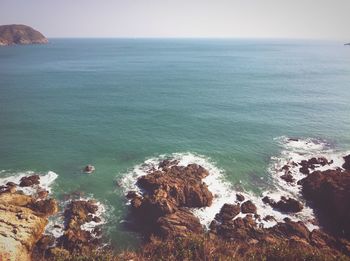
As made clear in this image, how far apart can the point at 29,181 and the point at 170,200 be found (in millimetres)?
21717

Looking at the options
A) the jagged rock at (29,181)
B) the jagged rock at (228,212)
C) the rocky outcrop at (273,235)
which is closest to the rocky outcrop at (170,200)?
the jagged rock at (228,212)

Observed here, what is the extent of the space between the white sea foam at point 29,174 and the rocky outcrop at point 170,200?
1295 cm

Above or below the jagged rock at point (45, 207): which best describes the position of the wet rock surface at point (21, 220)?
above

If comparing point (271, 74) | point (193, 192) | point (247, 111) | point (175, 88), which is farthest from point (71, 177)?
point (271, 74)

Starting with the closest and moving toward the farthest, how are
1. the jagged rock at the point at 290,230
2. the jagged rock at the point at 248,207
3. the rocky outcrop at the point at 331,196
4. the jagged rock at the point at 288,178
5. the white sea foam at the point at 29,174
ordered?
the jagged rock at the point at 290,230, the rocky outcrop at the point at 331,196, the jagged rock at the point at 248,207, the white sea foam at the point at 29,174, the jagged rock at the point at 288,178

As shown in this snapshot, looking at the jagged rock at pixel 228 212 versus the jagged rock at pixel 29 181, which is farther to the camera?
the jagged rock at pixel 29 181

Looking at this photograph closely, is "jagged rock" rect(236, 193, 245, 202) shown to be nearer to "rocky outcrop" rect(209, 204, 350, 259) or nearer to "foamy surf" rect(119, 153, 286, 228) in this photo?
"foamy surf" rect(119, 153, 286, 228)

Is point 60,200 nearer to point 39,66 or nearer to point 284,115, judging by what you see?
point 284,115

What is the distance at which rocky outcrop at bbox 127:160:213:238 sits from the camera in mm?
31609

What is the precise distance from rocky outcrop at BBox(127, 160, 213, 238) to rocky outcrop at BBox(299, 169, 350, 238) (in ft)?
49.4

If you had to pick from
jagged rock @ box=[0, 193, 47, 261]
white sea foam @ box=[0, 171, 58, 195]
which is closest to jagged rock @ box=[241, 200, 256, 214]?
jagged rock @ box=[0, 193, 47, 261]

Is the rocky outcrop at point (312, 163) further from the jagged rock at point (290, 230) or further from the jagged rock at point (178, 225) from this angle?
the jagged rock at point (178, 225)

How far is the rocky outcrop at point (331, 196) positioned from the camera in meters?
32.4

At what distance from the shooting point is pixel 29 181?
3862cm
